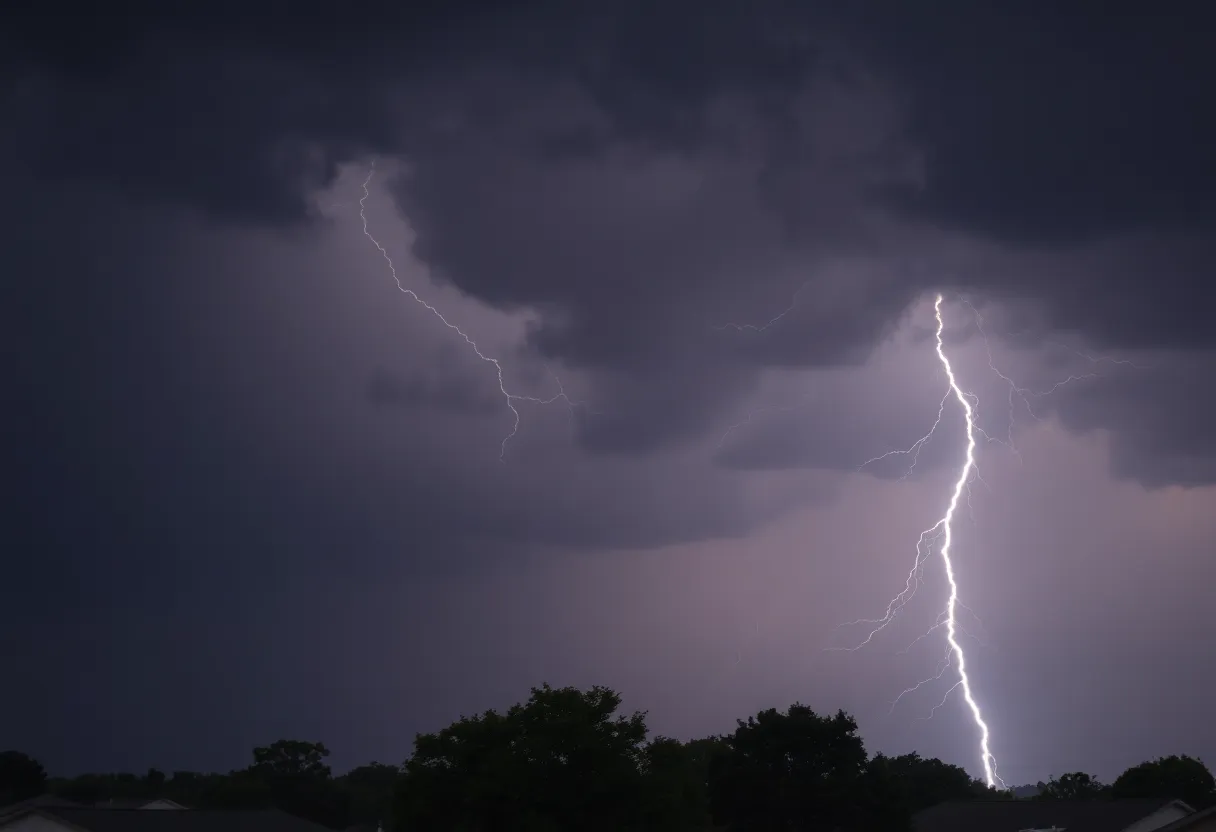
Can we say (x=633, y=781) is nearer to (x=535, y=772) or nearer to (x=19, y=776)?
(x=535, y=772)

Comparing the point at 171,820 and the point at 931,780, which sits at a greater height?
the point at 931,780

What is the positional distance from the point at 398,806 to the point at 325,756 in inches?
2090

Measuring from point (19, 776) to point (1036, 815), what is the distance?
67032mm

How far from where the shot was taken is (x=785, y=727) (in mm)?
44656

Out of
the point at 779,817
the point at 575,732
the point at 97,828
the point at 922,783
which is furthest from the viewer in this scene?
the point at 922,783

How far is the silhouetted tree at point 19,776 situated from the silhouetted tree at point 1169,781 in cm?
6887

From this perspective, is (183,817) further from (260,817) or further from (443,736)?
(443,736)

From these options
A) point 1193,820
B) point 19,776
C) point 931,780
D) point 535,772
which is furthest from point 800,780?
point 19,776

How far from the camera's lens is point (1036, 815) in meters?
47.6

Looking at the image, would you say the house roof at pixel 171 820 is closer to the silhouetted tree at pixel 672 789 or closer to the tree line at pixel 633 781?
the tree line at pixel 633 781

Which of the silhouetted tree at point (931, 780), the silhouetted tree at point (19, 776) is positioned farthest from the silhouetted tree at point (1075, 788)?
the silhouetted tree at point (19, 776)

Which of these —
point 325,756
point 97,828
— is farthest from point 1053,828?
point 325,756

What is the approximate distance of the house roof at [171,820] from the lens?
1380 inches

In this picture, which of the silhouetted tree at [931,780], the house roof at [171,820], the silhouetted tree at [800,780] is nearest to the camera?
the house roof at [171,820]
